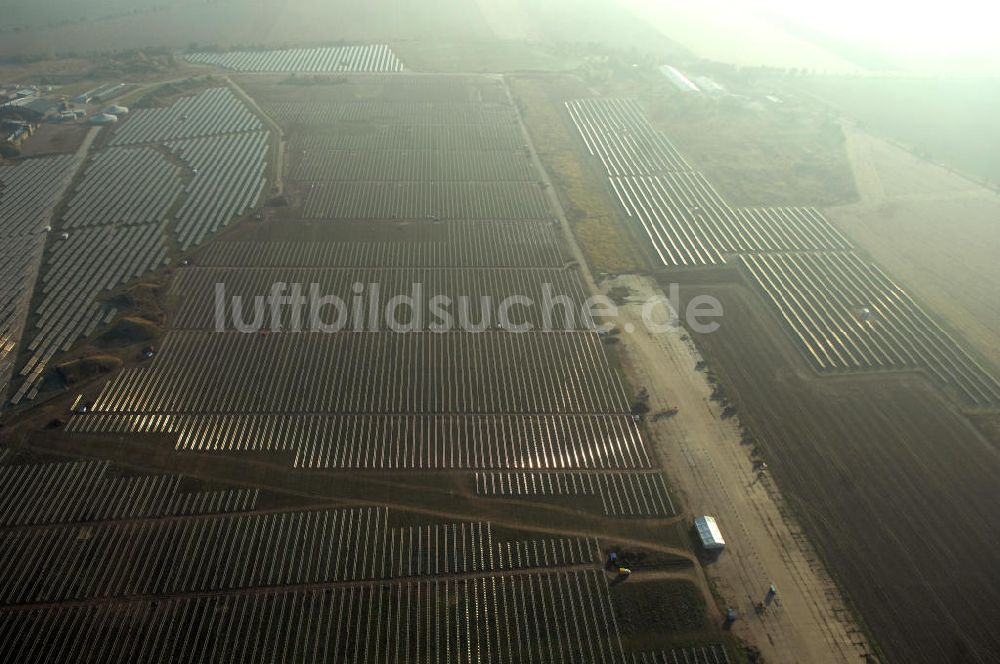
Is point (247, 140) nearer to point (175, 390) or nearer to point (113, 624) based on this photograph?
point (175, 390)

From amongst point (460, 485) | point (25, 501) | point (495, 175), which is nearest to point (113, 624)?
point (25, 501)

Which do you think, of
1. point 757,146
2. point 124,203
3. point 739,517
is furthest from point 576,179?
point 124,203

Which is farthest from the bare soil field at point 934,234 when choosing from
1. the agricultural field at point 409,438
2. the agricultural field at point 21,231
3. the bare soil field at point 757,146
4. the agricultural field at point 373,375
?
the agricultural field at point 21,231

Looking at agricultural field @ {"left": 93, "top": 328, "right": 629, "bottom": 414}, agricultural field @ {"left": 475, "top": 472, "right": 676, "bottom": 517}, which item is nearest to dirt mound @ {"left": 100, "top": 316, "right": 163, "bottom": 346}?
agricultural field @ {"left": 93, "top": 328, "right": 629, "bottom": 414}

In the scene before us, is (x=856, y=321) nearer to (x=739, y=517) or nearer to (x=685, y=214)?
(x=685, y=214)

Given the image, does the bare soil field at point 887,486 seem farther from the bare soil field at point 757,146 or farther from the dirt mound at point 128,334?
the dirt mound at point 128,334
